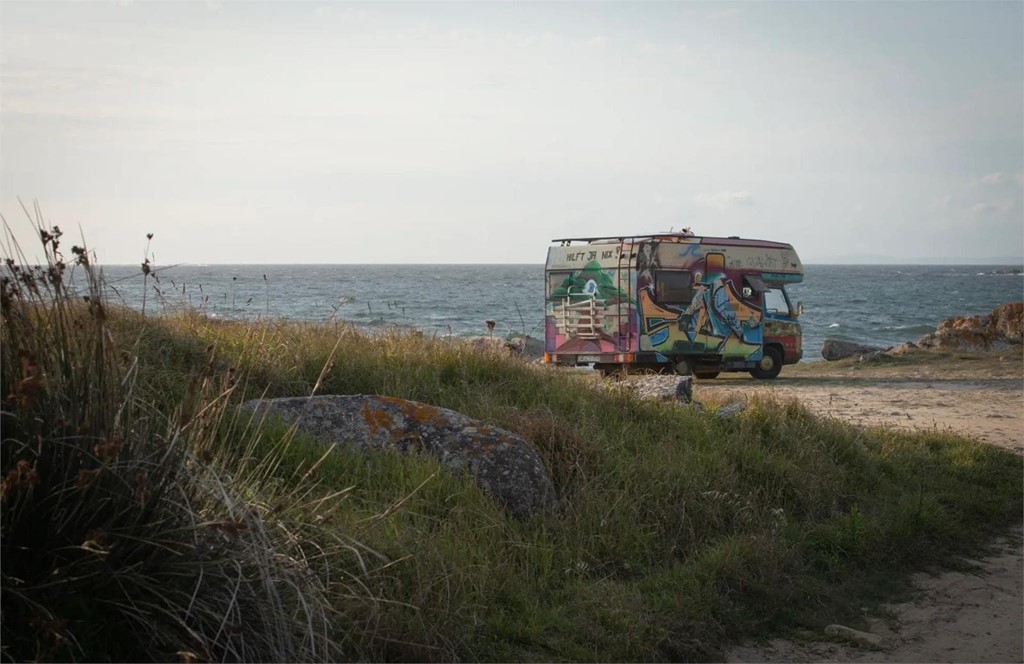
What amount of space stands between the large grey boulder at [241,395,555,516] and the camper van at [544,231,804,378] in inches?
553

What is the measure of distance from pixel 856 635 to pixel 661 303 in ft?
49.3

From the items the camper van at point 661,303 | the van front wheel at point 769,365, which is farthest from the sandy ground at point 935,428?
the camper van at point 661,303

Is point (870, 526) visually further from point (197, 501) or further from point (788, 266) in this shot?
point (788, 266)

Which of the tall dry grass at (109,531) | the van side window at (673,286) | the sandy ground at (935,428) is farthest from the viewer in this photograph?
the van side window at (673,286)

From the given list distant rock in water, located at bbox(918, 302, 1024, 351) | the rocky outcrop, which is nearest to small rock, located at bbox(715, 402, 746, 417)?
the rocky outcrop

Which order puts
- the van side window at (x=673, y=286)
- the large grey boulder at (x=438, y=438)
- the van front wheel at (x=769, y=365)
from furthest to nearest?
the van front wheel at (x=769, y=365), the van side window at (x=673, y=286), the large grey boulder at (x=438, y=438)

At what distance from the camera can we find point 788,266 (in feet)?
73.1

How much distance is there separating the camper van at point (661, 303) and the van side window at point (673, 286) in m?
0.02

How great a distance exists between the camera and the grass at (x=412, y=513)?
352 centimetres

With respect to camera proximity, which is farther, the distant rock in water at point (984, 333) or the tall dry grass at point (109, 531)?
the distant rock in water at point (984, 333)

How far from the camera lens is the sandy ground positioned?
18.4 feet

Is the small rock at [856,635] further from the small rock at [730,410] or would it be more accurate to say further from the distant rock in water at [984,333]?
the distant rock in water at [984,333]

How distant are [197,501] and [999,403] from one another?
15.1 m

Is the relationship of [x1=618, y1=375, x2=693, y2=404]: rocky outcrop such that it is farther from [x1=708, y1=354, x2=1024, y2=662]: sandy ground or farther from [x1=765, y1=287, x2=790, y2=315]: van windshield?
[x1=765, y1=287, x2=790, y2=315]: van windshield
